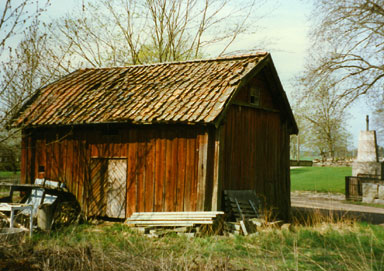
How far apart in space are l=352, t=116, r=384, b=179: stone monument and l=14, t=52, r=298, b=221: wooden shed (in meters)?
9.61

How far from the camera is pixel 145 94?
1362cm

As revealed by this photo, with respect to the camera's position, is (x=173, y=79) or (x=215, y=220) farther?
(x=173, y=79)

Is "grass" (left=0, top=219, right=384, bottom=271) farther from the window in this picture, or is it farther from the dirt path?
the window

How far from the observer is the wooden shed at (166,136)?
11.9 m

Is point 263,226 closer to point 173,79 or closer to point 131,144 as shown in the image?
point 131,144

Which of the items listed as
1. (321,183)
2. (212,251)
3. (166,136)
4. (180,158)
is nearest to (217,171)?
(180,158)

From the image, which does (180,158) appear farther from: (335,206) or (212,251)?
(335,206)

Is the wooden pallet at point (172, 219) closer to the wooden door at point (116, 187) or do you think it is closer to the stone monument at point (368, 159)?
the wooden door at point (116, 187)

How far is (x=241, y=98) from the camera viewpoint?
13289 mm

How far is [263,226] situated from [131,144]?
4.87 metres

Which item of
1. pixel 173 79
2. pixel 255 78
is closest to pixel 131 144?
pixel 173 79

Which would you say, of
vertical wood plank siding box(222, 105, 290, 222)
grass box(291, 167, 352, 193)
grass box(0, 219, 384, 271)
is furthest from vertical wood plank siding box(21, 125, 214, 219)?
grass box(291, 167, 352, 193)

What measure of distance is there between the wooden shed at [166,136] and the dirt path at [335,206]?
2.89 metres

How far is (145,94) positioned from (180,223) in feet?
15.6
